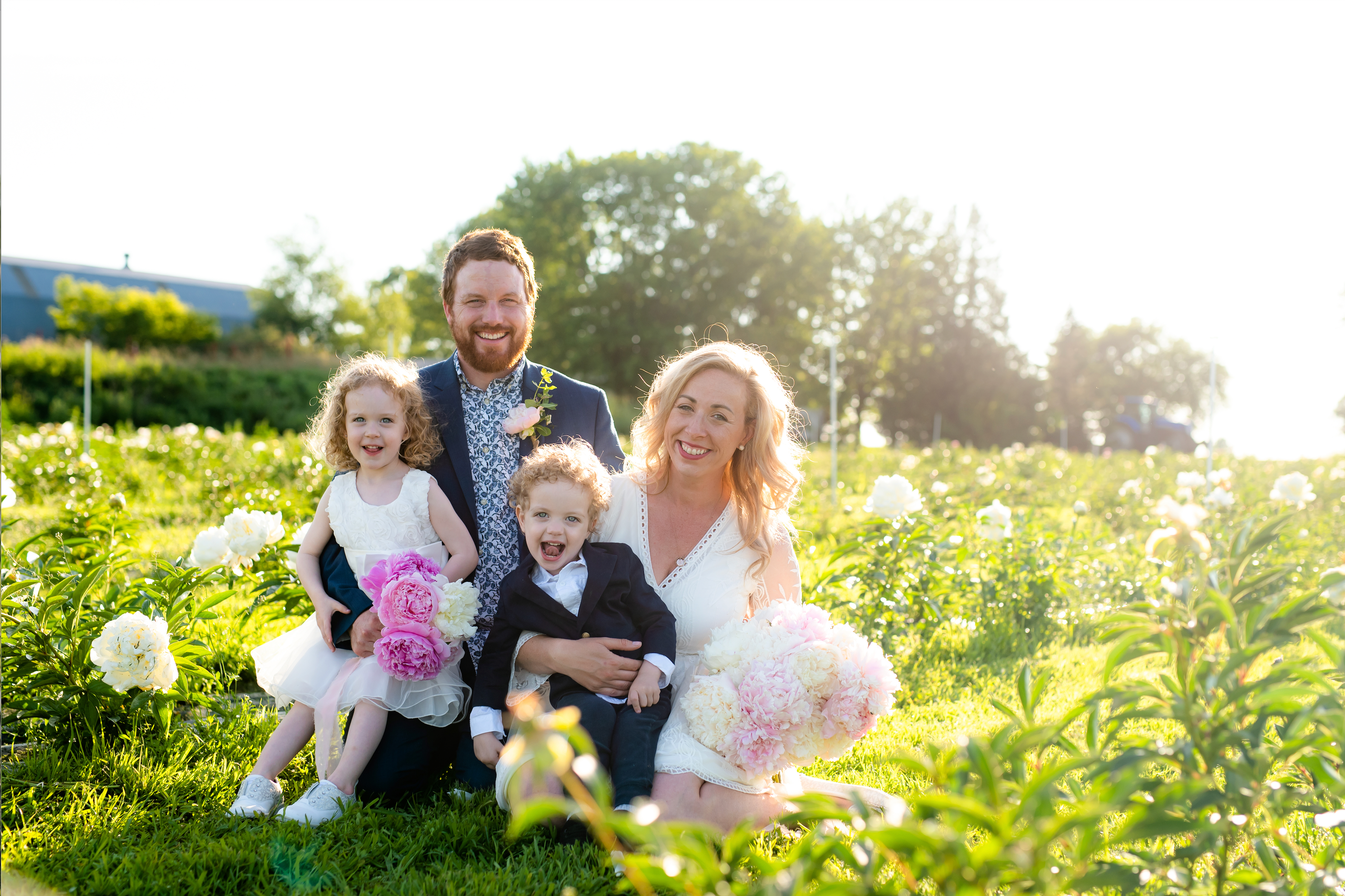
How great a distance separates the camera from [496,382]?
326 centimetres

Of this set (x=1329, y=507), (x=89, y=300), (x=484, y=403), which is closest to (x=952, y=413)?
(x=1329, y=507)

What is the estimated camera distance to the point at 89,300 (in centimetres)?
2614

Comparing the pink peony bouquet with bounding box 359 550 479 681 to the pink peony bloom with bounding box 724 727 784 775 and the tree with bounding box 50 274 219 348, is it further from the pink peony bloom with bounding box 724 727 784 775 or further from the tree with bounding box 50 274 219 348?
the tree with bounding box 50 274 219 348

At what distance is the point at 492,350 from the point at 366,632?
1.09 meters

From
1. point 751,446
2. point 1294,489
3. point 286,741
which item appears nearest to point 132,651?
point 286,741

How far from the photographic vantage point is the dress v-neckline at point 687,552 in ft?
9.30

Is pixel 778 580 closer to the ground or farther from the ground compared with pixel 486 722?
farther from the ground

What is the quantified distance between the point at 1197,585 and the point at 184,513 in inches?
277

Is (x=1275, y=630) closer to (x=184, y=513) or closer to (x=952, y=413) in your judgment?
(x=184, y=513)

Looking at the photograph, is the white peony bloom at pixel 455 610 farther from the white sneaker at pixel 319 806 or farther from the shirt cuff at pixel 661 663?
the white sneaker at pixel 319 806

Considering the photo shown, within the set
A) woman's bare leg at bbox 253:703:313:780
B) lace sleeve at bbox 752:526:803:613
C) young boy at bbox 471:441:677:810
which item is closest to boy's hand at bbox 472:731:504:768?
young boy at bbox 471:441:677:810

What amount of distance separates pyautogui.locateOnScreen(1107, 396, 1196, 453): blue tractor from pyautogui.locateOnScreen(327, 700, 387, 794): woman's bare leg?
1102 inches

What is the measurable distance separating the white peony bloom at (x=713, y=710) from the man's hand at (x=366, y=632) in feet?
3.22

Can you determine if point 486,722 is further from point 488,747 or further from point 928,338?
point 928,338
